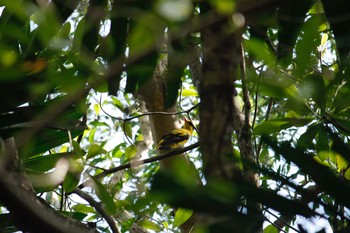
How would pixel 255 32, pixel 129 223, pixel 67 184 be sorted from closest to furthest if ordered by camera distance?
pixel 255 32 < pixel 67 184 < pixel 129 223

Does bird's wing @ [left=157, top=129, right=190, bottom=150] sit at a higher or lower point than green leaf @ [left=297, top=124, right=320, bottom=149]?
higher

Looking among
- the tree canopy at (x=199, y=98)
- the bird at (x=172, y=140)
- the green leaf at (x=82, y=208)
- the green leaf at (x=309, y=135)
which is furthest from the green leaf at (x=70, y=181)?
the bird at (x=172, y=140)

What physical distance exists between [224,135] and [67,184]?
3.52ft

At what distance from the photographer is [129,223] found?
2.49 metres

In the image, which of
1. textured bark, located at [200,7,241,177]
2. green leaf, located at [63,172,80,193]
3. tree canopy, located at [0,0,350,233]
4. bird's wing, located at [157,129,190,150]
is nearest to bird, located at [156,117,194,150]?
bird's wing, located at [157,129,190,150]

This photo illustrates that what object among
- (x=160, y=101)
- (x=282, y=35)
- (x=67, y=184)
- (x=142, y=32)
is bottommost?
(x=67, y=184)

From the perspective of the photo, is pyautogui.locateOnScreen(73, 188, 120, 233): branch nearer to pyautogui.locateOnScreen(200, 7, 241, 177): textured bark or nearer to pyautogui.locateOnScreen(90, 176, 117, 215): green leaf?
pyautogui.locateOnScreen(90, 176, 117, 215): green leaf

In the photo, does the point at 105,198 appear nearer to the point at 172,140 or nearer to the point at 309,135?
the point at 309,135

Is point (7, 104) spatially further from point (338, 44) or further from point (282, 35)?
point (338, 44)

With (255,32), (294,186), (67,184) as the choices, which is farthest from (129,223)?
(294,186)

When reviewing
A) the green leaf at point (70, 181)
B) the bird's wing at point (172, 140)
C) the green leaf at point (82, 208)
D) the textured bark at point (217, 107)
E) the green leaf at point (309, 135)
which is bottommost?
the textured bark at point (217, 107)

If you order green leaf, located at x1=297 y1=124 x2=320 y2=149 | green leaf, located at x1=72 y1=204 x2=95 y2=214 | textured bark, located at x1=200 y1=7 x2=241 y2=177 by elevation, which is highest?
green leaf, located at x1=297 y1=124 x2=320 y2=149

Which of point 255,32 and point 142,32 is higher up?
point 255,32

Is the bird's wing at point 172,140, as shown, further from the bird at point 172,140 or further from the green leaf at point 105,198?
the green leaf at point 105,198
